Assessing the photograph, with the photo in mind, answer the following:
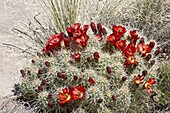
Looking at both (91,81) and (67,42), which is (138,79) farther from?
(67,42)

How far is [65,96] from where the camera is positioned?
3523 millimetres

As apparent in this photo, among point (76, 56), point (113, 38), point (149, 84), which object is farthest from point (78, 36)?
point (149, 84)

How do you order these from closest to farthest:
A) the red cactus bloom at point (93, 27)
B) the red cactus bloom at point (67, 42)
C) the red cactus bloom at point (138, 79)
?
1. the red cactus bloom at point (138, 79)
2. the red cactus bloom at point (67, 42)
3. the red cactus bloom at point (93, 27)

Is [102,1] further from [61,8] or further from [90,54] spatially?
[90,54]

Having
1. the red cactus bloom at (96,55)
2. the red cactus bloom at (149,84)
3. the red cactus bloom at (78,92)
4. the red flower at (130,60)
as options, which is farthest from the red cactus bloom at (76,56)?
the red cactus bloom at (149,84)

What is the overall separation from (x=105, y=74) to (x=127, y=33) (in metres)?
0.62

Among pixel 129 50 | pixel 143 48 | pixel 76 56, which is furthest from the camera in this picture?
pixel 143 48

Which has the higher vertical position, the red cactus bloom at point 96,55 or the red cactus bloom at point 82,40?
the red cactus bloom at point 82,40

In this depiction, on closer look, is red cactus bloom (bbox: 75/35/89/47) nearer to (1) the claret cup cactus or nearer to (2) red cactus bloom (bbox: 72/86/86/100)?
(1) the claret cup cactus

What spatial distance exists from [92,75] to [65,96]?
293 millimetres

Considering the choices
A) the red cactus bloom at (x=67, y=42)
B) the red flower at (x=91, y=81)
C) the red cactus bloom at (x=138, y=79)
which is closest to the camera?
the red flower at (x=91, y=81)

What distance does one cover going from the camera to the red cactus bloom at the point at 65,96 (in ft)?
11.5

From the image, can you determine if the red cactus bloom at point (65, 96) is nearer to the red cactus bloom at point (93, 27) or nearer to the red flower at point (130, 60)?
the red flower at point (130, 60)

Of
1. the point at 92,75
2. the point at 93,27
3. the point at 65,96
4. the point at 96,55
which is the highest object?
the point at 93,27
